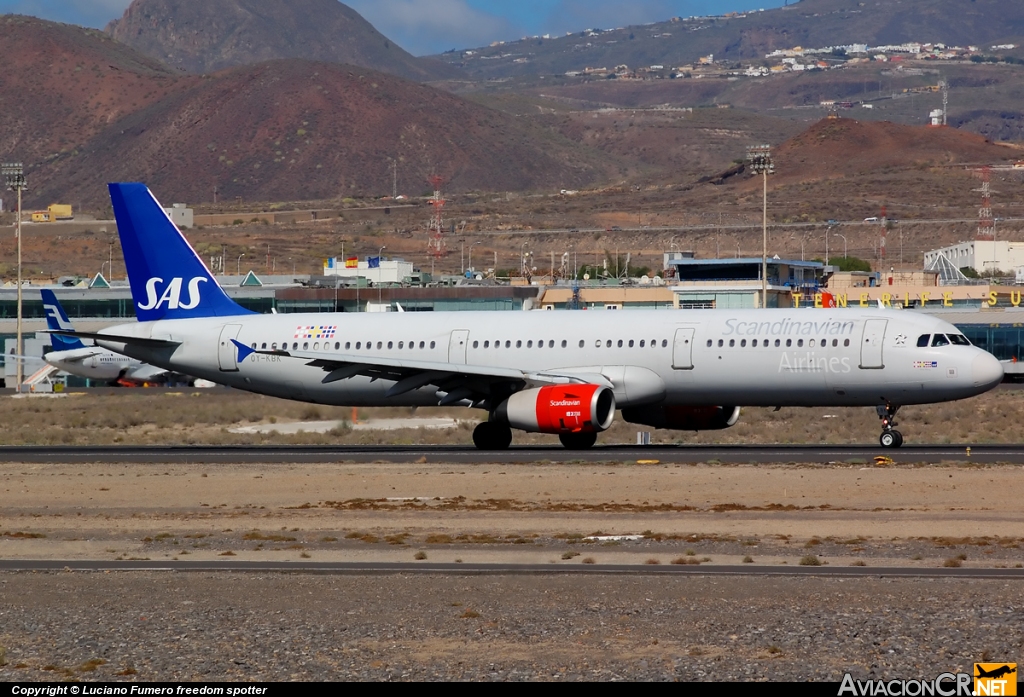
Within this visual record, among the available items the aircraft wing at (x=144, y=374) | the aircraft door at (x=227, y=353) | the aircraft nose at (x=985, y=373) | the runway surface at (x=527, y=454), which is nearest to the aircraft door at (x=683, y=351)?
the runway surface at (x=527, y=454)

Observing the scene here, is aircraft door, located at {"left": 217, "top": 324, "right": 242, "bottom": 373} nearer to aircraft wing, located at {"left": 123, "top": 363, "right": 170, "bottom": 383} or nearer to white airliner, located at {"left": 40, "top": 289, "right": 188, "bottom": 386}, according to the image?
white airliner, located at {"left": 40, "top": 289, "right": 188, "bottom": 386}

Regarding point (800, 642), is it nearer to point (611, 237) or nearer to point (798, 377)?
point (798, 377)

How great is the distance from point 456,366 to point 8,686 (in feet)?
89.9

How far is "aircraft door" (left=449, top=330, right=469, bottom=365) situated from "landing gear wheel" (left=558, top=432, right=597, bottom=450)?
3.74m

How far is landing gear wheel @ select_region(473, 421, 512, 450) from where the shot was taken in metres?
39.4

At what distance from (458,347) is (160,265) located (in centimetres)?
991

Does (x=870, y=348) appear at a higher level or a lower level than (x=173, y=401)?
higher

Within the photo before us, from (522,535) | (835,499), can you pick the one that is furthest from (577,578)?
(835,499)

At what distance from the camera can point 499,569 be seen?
18141 millimetres

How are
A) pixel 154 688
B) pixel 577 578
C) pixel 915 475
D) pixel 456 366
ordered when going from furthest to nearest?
pixel 456 366
pixel 915 475
pixel 577 578
pixel 154 688

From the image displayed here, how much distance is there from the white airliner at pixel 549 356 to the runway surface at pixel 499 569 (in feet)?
57.5

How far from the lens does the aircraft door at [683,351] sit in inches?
1465

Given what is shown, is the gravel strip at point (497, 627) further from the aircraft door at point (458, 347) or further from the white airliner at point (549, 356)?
the aircraft door at point (458, 347)

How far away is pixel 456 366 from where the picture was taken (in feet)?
128
